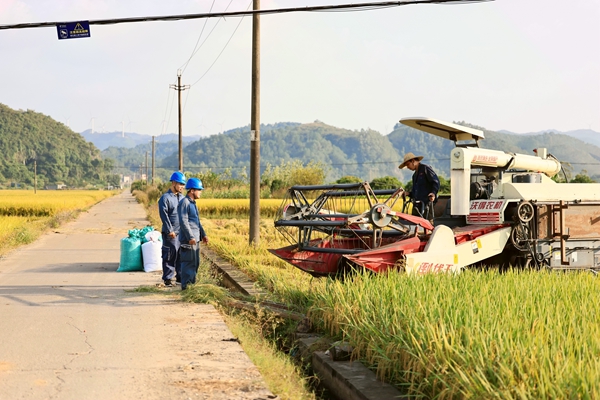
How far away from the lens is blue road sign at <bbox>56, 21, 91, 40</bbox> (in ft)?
45.0

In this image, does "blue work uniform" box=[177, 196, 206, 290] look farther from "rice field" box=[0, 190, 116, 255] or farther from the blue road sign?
"rice field" box=[0, 190, 116, 255]

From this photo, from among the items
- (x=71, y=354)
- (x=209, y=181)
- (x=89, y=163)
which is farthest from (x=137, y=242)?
(x=89, y=163)

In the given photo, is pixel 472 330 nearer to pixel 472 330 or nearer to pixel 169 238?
pixel 472 330

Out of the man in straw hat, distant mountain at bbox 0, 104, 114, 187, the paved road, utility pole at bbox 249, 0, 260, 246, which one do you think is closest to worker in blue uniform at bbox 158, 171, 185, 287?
the paved road

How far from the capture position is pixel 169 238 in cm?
1219

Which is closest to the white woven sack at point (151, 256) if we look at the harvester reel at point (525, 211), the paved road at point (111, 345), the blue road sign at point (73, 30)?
the paved road at point (111, 345)

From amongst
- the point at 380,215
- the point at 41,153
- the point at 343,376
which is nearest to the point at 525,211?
the point at 380,215

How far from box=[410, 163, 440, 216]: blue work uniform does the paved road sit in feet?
12.3

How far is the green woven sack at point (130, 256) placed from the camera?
1441 centimetres

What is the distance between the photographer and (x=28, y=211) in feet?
127

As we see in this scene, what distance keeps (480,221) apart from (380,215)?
7.85ft

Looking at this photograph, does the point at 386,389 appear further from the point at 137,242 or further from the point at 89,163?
the point at 89,163

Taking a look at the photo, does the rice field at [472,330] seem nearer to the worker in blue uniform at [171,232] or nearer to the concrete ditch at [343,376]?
the concrete ditch at [343,376]

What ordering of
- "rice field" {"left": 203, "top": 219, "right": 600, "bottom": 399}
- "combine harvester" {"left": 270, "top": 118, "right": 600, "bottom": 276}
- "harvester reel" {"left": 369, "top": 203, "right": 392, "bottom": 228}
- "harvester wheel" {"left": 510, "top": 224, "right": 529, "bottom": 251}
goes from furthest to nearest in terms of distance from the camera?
"harvester wheel" {"left": 510, "top": 224, "right": 529, "bottom": 251}
"combine harvester" {"left": 270, "top": 118, "right": 600, "bottom": 276}
"harvester reel" {"left": 369, "top": 203, "right": 392, "bottom": 228}
"rice field" {"left": 203, "top": 219, "right": 600, "bottom": 399}
